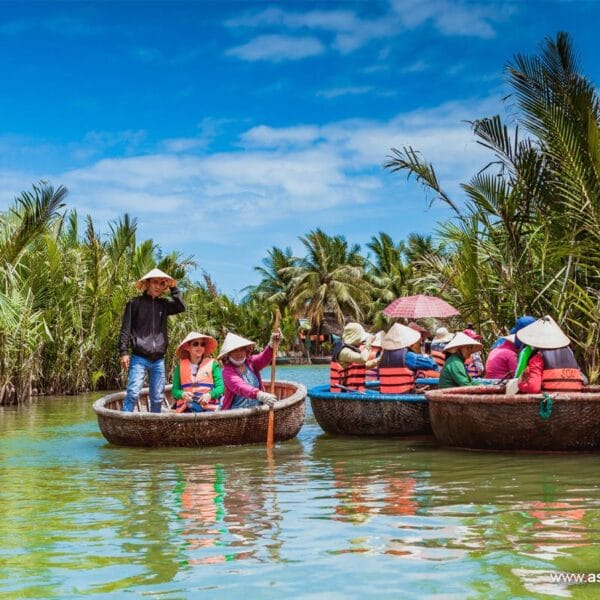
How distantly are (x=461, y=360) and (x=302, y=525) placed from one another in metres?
5.32

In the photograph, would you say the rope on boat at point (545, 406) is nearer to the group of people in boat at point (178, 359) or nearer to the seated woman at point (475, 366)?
the group of people in boat at point (178, 359)

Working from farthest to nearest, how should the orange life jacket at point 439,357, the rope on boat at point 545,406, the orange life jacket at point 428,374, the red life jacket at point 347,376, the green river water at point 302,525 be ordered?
the orange life jacket at point 439,357
the orange life jacket at point 428,374
the red life jacket at point 347,376
the rope on boat at point 545,406
the green river water at point 302,525

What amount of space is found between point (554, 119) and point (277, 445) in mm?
5061

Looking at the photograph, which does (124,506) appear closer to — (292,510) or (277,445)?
(292,510)

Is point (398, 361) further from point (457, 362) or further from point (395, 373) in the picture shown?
point (457, 362)

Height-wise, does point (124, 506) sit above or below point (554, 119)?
below

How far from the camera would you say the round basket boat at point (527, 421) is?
27.7ft

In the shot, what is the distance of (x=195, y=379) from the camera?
1049 centimetres

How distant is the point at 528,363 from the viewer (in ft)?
28.7

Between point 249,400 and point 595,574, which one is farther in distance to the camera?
point 249,400

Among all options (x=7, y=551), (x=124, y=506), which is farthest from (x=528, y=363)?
(x=7, y=551)

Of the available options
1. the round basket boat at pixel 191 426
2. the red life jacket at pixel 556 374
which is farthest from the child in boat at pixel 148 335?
the red life jacket at pixel 556 374

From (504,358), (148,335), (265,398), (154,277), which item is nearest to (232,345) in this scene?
(265,398)

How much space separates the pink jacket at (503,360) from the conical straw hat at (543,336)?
1414mm
